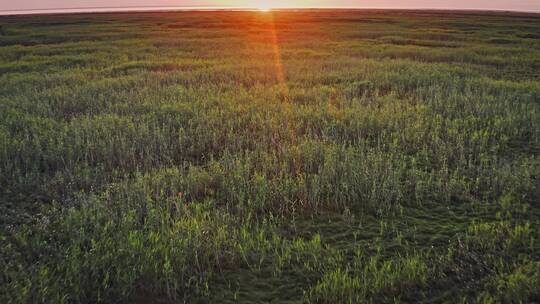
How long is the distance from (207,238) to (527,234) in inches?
145

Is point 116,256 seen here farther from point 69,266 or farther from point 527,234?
point 527,234

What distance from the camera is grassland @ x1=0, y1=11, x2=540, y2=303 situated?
4.20m

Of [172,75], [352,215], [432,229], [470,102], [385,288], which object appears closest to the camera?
[385,288]

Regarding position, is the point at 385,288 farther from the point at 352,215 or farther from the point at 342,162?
the point at 342,162

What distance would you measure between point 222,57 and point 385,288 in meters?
20.2

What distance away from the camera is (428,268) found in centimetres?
435

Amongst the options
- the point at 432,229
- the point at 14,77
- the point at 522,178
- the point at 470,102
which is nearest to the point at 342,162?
the point at 432,229

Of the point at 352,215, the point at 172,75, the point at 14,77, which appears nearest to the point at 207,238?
the point at 352,215

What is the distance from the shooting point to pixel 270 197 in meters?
6.00

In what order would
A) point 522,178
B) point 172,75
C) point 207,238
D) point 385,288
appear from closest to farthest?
1. point 385,288
2. point 207,238
3. point 522,178
4. point 172,75

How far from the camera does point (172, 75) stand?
16.1 m

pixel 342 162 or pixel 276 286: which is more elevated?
pixel 342 162

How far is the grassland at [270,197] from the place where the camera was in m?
4.20

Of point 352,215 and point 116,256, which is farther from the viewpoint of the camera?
point 352,215
